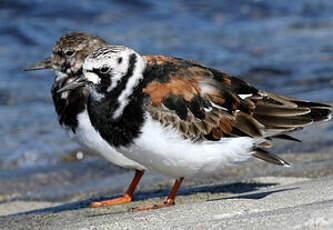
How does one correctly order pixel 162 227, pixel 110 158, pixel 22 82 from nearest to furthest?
pixel 162 227 < pixel 110 158 < pixel 22 82

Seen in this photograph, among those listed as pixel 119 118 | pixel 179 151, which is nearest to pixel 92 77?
pixel 119 118

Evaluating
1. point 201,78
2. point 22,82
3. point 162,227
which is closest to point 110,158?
point 201,78

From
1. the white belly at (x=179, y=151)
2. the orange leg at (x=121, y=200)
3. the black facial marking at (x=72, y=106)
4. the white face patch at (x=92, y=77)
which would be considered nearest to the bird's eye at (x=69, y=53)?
the black facial marking at (x=72, y=106)

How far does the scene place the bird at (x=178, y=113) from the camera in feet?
11.9

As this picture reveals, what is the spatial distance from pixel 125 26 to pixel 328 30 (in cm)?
348

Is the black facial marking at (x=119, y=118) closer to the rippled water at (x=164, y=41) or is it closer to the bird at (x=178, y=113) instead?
the bird at (x=178, y=113)

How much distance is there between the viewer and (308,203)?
134 inches

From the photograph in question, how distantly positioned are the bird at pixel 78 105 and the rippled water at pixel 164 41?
1768mm

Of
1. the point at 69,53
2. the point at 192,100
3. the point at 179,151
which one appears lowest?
the point at 179,151

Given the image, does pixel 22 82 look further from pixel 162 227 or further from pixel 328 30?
pixel 162 227

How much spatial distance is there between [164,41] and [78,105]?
594 centimetres

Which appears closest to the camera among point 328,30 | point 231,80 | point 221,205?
point 221,205

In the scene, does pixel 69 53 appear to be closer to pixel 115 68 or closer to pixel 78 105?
pixel 78 105

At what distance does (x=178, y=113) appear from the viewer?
3725 millimetres
